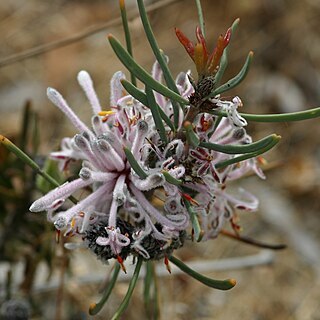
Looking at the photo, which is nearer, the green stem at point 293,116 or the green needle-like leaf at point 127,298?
the green stem at point 293,116

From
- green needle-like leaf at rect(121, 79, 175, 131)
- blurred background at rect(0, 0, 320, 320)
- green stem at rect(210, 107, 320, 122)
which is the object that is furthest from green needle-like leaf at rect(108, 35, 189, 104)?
blurred background at rect(0, 0, 320, 320)

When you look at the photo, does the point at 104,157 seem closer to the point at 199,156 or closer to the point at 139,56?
the point at 199,156

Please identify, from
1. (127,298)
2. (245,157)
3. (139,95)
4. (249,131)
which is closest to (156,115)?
(139,95)

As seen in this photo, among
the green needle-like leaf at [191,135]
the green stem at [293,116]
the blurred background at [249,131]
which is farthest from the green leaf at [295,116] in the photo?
the blurred background at [249,131]

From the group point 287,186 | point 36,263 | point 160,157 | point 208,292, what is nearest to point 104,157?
point 160,157

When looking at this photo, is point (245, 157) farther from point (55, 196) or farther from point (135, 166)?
point (55, 196)

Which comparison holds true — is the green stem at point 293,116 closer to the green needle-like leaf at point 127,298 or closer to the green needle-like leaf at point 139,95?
the green needle-like leaf at point 139,95

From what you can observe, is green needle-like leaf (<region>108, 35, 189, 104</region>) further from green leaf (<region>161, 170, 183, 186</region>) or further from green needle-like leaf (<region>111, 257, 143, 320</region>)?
green needle-like leaf (<region>111, 257, 143, 320</region>)
